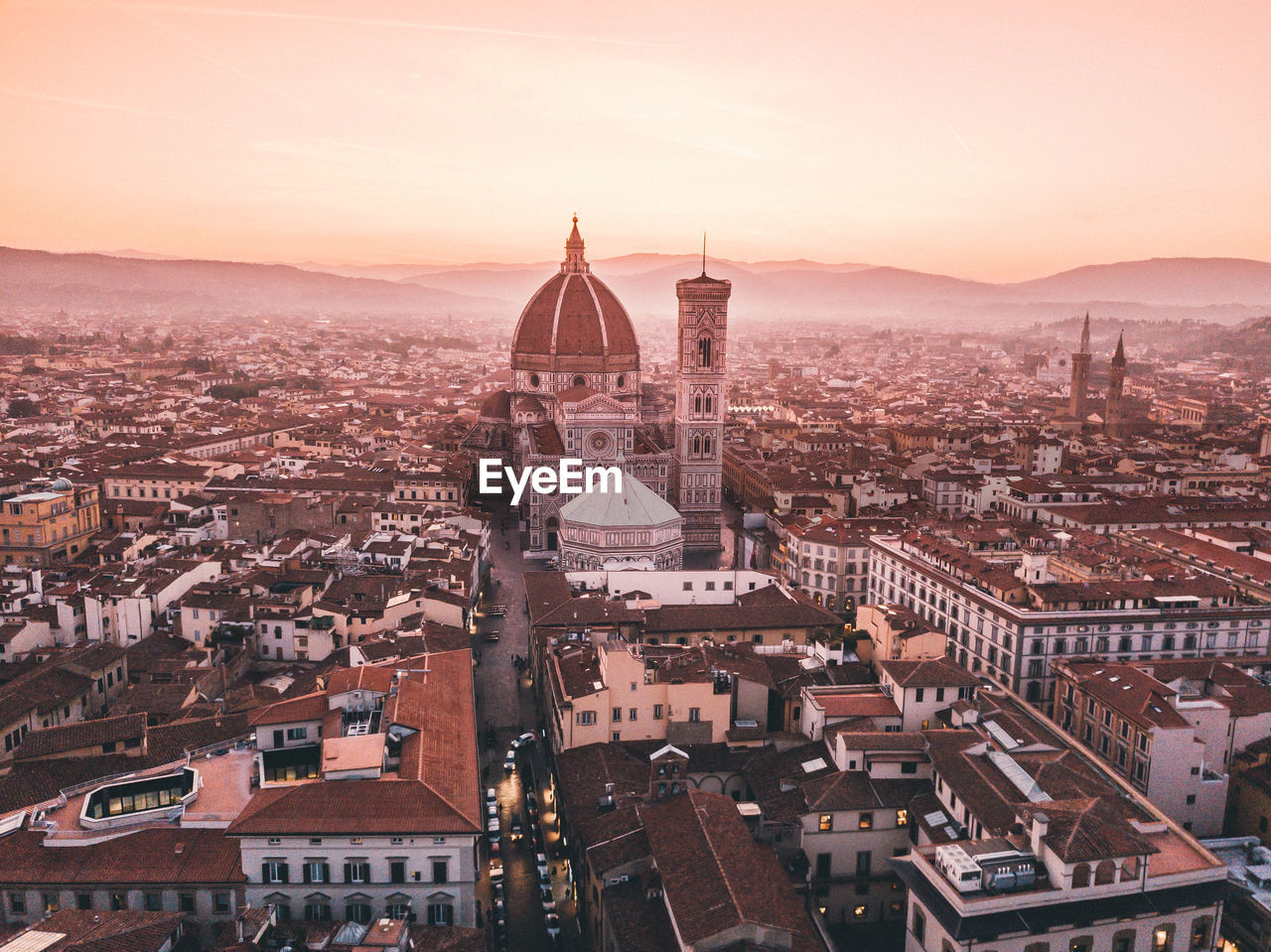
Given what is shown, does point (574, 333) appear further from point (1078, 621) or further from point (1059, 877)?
point (1059, 877)

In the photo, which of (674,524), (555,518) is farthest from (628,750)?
(555,518)

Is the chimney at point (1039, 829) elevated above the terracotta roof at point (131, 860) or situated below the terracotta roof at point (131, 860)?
above

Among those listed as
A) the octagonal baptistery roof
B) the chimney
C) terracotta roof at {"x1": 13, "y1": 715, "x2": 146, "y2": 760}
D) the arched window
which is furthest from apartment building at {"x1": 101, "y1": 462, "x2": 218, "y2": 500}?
the chimney

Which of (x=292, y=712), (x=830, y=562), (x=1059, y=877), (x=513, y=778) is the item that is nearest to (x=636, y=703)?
(x=513, y=778)

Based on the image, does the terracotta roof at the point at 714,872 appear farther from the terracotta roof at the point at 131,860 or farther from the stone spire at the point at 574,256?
the stone spire at the point at 574,256

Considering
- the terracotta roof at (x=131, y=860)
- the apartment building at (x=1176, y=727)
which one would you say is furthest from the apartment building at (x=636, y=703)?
the apartment building at (x=1176, y=727)
